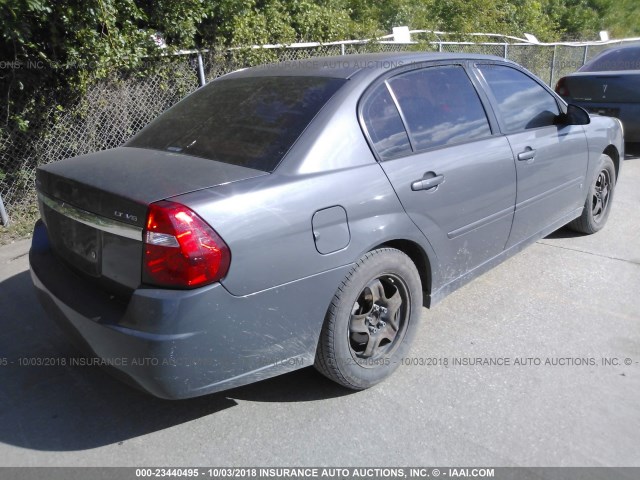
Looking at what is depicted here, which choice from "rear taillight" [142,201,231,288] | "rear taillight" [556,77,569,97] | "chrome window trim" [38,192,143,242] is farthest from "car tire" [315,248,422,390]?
"rear taillight" [556,77,569,97]

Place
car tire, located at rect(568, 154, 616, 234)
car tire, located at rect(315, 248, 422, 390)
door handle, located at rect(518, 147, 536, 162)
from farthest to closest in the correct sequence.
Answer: car tire, located at rect(568, 154, 616, 234) < door handle, located at rect(518, 147, 536, 162) < car tire, located at rect(315, 248, 422, 390)

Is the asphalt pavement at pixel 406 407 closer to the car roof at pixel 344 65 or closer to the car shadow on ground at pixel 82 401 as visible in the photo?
the car shadow on ground at pixel 82 401

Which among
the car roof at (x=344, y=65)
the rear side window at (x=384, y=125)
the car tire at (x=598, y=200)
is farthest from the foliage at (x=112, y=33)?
the car tire at (x=598, y=200)

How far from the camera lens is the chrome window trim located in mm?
2387

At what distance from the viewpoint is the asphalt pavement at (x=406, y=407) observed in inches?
102

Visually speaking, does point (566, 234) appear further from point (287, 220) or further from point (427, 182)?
point (287, 220)

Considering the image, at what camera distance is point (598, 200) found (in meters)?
5.19

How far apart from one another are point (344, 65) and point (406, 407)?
193 centimetres

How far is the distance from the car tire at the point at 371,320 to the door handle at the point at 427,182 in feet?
1.20

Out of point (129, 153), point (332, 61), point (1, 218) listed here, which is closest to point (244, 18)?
point (1, 218)

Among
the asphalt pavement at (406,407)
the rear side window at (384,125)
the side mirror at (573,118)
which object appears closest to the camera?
the asphalt pavement at (406,407)

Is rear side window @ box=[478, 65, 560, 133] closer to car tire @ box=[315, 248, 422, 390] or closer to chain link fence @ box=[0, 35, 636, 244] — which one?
car tire @ box=[315, 248, 422, 390]

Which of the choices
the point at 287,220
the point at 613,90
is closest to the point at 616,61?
the point at 613,90

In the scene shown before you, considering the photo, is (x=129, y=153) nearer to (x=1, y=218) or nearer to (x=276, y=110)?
(x=276, y=110)
